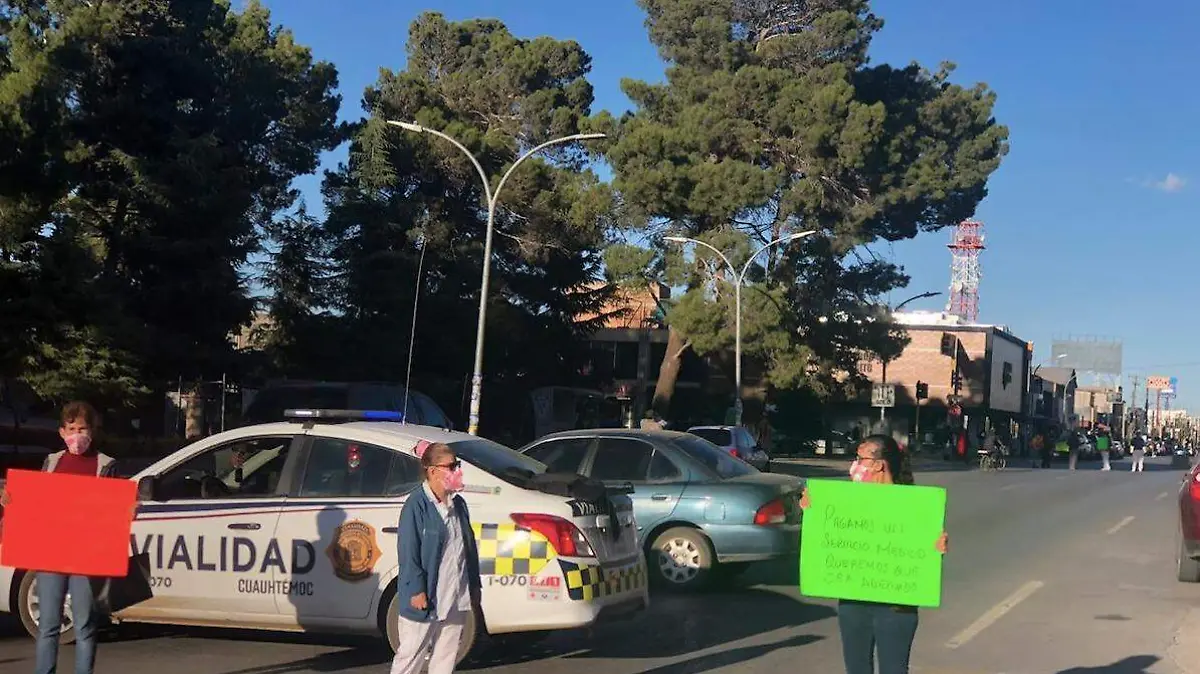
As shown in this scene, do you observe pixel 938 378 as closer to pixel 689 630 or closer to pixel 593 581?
pixel 689 630

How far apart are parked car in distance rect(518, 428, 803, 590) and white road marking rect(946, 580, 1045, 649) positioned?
1779mm

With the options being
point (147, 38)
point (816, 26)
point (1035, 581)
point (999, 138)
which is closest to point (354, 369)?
point (147, 38)

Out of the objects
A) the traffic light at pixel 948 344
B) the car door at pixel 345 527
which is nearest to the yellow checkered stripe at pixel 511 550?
the car door at pixel 345 527

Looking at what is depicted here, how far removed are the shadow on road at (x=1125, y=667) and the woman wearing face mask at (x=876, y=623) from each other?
11.0 ft

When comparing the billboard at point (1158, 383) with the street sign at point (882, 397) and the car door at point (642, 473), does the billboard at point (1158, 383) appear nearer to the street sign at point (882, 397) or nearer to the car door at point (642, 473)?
the street sign at point (882, 397)

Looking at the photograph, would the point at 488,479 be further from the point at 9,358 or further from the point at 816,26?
the point at 816,26

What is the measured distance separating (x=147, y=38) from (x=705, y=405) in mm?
39573

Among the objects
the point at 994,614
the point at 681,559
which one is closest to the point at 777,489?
the point at 681,559

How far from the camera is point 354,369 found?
138ft

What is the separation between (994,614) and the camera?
1108cm

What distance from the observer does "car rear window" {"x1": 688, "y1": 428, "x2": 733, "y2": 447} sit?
84.0 ft

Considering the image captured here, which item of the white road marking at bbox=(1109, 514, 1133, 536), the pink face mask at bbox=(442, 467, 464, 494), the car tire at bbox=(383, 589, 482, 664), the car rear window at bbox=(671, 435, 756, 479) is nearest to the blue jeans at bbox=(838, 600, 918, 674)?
the pink face mask at bbox=(442, 467, 464, 494)

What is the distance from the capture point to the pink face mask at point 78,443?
650 cm

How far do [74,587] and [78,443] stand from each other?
75cm
